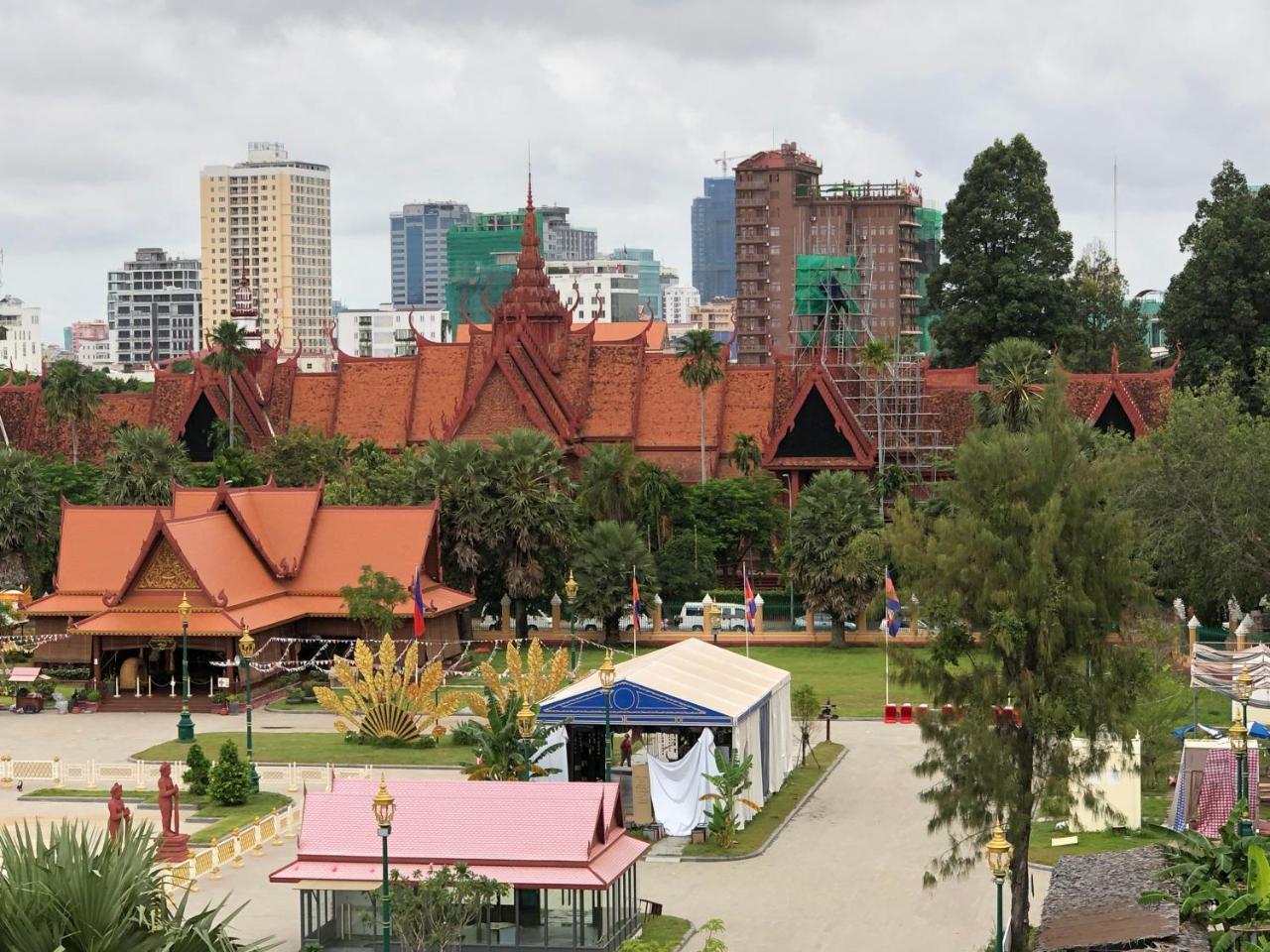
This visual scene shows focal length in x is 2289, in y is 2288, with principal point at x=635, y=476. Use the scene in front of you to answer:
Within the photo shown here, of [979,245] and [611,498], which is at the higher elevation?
[979,245]

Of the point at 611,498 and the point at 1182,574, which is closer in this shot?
the point at 1182,574

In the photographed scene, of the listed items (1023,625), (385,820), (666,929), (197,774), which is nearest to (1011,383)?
(197,774)

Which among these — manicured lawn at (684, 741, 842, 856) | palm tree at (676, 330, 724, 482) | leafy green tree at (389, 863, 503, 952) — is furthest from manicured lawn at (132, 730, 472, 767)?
palm tree at (676, 330, 724, 482)

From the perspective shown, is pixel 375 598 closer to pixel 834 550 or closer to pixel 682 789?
pixel 834 550

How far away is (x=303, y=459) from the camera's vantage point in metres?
82.2

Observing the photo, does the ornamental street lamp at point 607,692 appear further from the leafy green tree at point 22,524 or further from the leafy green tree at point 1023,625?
the leafy green tree at point 22,524

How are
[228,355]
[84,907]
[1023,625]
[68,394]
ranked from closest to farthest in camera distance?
1. [84,907]
2. [1023,625]
3. [68,394]
4. [228,355]

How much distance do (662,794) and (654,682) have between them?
97.8 inches

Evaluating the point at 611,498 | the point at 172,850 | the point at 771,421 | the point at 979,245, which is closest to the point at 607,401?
the point at 771,421

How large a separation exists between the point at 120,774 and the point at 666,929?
704 inches

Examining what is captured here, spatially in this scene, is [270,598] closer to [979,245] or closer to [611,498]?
[611,498]

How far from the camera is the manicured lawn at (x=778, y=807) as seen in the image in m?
41.2

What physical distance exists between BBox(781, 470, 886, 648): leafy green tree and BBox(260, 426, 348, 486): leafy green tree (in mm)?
20093

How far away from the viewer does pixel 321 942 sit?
33.3 m
